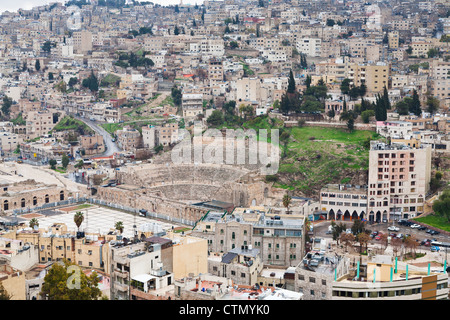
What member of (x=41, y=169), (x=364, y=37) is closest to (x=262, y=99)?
(x=41, y=169)

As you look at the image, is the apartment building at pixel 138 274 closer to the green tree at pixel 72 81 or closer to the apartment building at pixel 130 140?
the apartment building at pixel 130 140

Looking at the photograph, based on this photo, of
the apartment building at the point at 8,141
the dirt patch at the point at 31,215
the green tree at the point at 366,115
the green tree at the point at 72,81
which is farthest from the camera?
the green tree at the point at 72,81

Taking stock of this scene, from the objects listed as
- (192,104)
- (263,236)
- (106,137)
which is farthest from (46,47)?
(263,236)

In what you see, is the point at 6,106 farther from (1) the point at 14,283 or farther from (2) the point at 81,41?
(1) the point at 14,283

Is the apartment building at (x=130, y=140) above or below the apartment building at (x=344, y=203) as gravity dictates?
above

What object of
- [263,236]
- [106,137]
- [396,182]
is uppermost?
[106,137]

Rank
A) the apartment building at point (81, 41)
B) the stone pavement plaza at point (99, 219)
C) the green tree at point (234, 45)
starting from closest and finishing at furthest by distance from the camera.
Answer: the stone pavement plaza at point (99, 219) → the green tree at point (234, 45) → the apartment building at point (81, 41)

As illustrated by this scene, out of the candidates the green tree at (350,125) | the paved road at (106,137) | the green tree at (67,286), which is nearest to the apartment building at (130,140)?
the paved road at (106,137)
